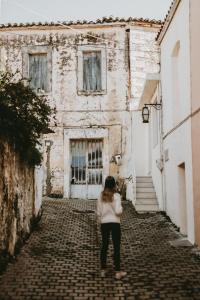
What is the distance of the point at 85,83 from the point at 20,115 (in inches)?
391

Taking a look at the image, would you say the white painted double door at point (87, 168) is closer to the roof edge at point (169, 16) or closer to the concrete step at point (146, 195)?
the concrete step at point (146, 195)

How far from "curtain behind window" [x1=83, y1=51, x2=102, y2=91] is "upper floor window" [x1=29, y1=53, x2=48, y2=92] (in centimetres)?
168

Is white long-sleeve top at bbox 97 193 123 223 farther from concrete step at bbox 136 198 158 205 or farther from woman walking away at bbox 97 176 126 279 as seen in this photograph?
concrete step at bbox 136 198 158 205

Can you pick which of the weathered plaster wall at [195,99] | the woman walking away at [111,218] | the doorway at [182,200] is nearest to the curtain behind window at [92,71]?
the doorway at [182,200]

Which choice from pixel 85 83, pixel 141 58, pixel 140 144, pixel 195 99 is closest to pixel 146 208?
pixel 140 144

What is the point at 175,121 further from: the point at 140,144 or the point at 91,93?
the point at 91,93

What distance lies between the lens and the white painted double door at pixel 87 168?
60.6 ft

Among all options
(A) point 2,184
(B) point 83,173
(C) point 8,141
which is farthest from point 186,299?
(B) point 83,173

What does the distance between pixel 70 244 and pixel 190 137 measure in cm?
373

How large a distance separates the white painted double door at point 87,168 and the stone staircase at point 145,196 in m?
2.16

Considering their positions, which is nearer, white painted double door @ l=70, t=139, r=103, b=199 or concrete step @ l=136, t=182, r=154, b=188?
concrete step @ l=136, t=182, r=154, b=188

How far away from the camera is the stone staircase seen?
14914 mm

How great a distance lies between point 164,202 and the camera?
553 inches

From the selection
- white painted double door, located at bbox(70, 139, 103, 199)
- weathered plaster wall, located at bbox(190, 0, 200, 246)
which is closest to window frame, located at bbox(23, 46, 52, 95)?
white painted double door, located at bbox(70, 139, 103, 199)
